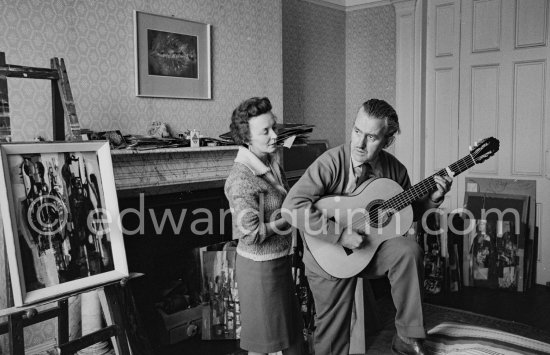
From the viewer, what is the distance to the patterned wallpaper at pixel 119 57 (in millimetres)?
2613

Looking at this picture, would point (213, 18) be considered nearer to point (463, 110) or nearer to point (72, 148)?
point (72, 148)

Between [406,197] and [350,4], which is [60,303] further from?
[350,4]

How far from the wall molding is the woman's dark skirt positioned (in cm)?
353

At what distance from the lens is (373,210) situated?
2305mm

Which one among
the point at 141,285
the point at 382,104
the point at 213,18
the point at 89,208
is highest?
the point at 213,18

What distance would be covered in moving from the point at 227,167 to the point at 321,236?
5.06 feet

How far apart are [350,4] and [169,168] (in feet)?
10.2

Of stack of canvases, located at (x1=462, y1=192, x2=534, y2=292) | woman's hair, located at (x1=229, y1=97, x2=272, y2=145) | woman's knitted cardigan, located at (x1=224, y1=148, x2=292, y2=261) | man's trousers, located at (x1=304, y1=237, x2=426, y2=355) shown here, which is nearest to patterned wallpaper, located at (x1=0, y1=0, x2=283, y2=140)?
woman's hair, located at (x1=229, y1=97, x2=272, y2=145)

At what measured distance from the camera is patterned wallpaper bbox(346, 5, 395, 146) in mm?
5062

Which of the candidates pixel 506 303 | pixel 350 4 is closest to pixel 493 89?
pixel 350 4

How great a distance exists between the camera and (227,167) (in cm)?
364

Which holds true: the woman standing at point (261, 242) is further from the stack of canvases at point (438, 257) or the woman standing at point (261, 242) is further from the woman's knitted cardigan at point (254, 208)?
the stack of canvases at point (438, 257)

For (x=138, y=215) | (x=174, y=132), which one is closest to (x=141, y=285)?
(x=138, y=215)

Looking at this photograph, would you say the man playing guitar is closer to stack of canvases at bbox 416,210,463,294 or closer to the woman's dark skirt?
the woman's dark skirt
